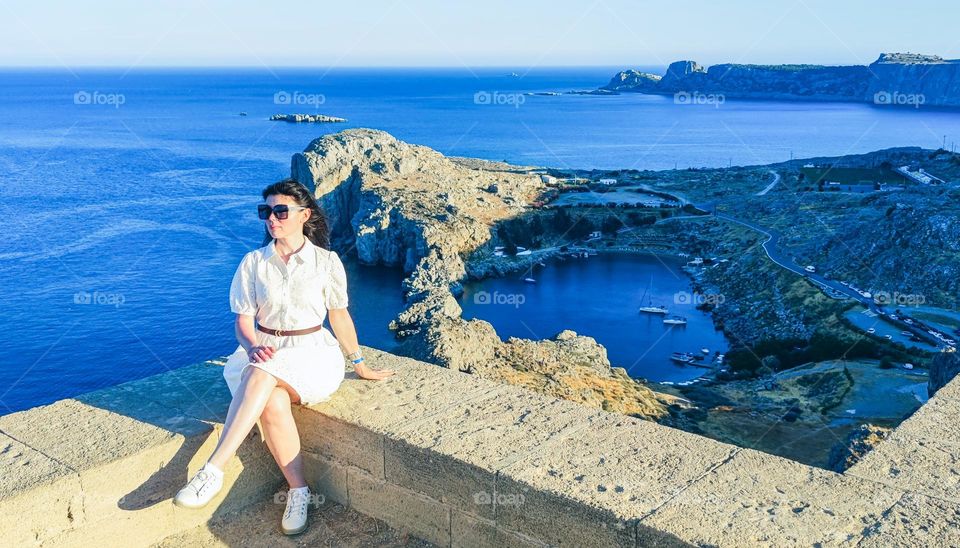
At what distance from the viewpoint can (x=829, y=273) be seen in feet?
185

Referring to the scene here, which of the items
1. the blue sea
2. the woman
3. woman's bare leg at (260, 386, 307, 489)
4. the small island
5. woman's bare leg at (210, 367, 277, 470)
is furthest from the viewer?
the small island

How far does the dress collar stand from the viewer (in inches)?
229

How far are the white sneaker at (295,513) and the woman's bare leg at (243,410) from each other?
21.1 inches

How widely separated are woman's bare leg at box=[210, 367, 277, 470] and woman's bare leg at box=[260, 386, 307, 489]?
0.30 feet

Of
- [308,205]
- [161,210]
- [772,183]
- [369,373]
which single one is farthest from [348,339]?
[772,183]

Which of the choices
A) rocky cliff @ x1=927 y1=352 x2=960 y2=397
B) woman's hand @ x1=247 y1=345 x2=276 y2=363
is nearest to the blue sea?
rocky cliff @ x1=927 y1=352 x2=960 y2=397

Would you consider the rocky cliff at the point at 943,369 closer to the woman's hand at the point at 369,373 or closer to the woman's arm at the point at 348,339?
the woman's hand at the point at 369,373

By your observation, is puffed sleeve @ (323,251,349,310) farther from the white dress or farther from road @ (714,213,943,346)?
road @ (714,213,943,346)

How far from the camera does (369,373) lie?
6254 mm

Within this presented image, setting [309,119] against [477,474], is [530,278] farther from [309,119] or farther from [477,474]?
[309,119]

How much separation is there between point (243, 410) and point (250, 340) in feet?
1.74

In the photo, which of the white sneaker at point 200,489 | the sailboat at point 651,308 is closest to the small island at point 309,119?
the sailboat at point 651,308

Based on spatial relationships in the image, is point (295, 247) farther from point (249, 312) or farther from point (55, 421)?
point (55, 421)

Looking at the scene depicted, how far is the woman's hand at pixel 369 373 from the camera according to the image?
6234 millimetres
